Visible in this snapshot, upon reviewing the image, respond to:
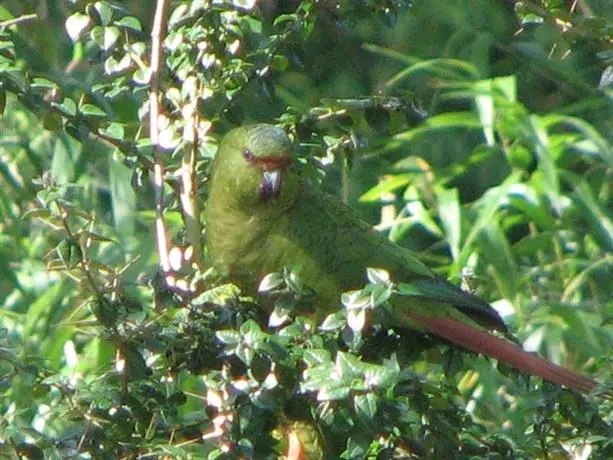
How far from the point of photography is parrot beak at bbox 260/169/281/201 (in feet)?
5.85

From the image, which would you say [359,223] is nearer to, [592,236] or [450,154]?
[592,236]

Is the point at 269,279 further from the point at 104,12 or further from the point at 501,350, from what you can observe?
the point at 501,350

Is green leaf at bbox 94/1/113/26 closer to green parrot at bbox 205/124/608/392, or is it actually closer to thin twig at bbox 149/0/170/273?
thin twig at bbox 149/0/170/273

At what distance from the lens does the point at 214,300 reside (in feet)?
4.56

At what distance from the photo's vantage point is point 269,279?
1.21 m

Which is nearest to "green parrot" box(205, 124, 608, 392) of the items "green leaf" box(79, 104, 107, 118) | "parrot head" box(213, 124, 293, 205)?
"parrot head" box(213, 124, 293, 205)

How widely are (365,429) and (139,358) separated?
0.86ft

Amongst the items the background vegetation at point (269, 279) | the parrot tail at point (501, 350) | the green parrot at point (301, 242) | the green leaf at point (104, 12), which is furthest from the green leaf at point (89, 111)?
the parrot tail at point (501, 350)

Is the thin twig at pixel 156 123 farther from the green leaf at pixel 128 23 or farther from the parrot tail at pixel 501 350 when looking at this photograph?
the parrot tail at pixel 501 350

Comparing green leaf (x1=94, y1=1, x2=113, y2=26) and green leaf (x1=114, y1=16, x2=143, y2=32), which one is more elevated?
green leaf (x1=94, y1=1, x2=113, y2=26)

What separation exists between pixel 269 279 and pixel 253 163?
62 centimetres

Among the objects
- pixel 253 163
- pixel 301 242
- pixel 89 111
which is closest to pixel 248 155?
pixel 253 163

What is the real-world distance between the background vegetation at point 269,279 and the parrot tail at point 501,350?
0.02 meters

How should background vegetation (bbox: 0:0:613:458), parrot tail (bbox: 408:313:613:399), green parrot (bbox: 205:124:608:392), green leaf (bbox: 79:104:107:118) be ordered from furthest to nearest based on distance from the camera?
green parrot (bbox: 205:124:608:392)
parrot tail (bbox: 408:313:613:399)
green leaf (bbox: 79:104:107:118)
background vegetation (bbox: 0:0:613:458)
